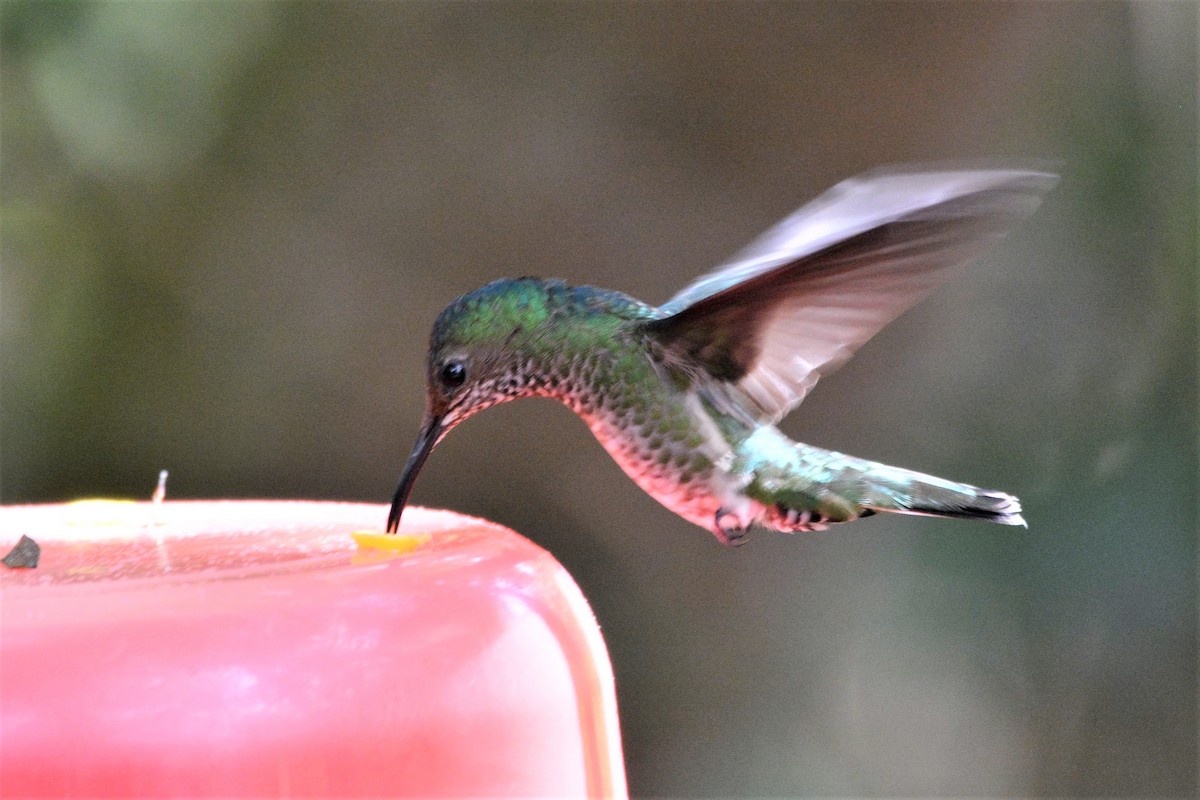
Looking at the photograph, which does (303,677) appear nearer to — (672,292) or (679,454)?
(679,454)

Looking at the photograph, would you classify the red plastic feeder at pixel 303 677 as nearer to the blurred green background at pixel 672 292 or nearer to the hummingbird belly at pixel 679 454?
the hummingbird belly at pixel 679 454

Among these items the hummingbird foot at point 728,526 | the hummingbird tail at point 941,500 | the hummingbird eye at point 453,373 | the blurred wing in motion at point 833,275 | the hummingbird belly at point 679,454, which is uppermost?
the blurred wing in motion at point 833,275

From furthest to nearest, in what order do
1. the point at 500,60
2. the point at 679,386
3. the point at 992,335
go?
the point at 500,60 < the point at 992,335 < the point at 679,386

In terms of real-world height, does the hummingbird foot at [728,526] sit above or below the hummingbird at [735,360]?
below

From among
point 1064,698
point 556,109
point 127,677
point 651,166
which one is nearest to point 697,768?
point 1064,698

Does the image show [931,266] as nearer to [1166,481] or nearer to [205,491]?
[1166,481]

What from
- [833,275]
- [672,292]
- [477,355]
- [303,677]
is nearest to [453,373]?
[477,355]

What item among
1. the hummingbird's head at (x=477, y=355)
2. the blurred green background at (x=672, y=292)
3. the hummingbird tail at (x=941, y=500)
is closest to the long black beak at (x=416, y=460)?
the hummingbird's head at (x=477, y=355)
